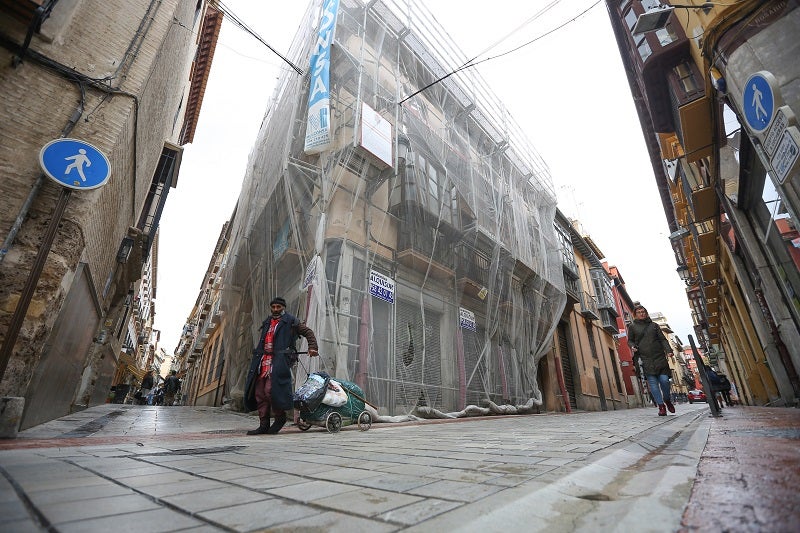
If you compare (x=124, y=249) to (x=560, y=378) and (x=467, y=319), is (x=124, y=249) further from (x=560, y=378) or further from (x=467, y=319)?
(x=560, y=378)

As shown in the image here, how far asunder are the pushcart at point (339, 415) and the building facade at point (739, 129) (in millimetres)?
5255

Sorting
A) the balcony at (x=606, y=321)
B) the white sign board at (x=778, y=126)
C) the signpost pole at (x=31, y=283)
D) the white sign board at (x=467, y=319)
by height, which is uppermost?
the balcony at (x=606, y=321)

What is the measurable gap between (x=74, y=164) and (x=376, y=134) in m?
4.81

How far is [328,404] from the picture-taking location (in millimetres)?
4074

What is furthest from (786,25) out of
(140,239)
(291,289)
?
(140,239)

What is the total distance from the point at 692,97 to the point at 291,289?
932 centimetres

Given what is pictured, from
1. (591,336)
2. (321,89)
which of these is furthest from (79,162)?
(591,336)

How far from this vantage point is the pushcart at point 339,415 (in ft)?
13.3

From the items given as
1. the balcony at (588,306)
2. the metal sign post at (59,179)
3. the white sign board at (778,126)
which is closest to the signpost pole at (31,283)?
the metal sign post at (59,179)

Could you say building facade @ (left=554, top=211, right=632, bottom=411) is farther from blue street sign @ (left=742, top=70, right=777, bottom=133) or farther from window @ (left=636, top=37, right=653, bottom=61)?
blue street sign @ (left=742, top=70, right=777, bottom=133)

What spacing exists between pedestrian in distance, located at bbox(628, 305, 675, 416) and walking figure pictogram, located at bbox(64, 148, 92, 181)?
752cm

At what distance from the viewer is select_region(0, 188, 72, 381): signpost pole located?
115 inches

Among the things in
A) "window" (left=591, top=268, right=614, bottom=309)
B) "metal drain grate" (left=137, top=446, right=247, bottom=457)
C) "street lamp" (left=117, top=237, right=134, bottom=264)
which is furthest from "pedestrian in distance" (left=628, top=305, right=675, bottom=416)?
"window" (left=591, top=268, right=614, bottom=309)

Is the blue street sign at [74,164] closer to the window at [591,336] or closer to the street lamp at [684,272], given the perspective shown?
the window at [591,336]
